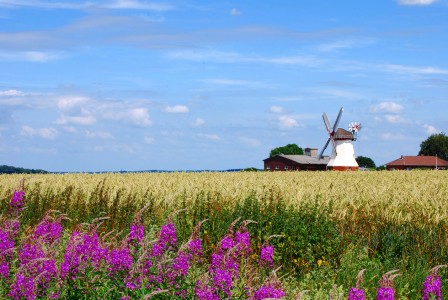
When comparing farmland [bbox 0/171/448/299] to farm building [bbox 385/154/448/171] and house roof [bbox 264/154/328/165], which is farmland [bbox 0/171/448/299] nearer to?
house roof [bbox 264/154/328/165]

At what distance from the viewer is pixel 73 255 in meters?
4.83

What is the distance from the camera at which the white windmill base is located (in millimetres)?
55416

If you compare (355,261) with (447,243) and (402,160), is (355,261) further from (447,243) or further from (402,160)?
(402,160)

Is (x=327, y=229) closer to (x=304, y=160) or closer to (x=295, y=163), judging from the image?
(x=295, y=163)

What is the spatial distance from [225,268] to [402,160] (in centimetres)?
9972

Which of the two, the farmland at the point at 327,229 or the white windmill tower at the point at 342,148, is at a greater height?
the white windmill tower at the point at 342,148

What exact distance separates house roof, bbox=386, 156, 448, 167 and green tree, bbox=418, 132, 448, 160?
626 cm

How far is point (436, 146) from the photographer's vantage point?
331 ft

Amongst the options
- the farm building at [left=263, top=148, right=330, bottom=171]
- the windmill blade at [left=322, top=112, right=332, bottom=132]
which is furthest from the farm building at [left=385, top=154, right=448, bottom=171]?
the windmill blade at [left=322, top=112, right=332, bottom=132]

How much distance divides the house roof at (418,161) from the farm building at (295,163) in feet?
80.6

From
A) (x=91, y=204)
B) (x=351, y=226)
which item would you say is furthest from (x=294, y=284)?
(x=91, y=204)

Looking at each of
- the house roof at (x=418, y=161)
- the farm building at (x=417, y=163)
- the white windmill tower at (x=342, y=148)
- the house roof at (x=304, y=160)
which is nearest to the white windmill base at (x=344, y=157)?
the white windmill tower at (x=342, y=148)

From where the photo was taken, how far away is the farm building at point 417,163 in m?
92.2

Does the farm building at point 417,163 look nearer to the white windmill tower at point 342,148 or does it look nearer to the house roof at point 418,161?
the house roof at point 418,161
